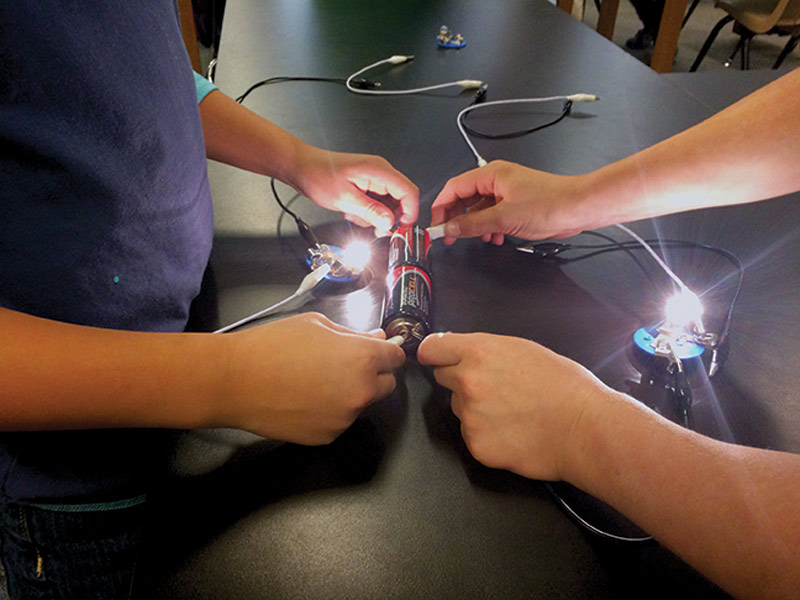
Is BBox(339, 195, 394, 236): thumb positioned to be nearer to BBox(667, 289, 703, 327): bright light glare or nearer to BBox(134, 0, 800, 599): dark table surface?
BBox(134, 0, 800, 599): dark table surface

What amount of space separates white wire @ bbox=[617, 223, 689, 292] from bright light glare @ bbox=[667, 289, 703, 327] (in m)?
0.01

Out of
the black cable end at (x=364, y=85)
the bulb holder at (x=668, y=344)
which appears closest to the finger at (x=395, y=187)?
the bulb holder at (x=668, y=344)

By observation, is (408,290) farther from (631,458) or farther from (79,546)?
(79,546)

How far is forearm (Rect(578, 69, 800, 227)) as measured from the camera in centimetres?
59

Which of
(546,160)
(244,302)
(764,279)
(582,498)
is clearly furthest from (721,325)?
(244,302)

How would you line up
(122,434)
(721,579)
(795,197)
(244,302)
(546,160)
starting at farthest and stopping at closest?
(546,160), (795,197), (244,302), (122,434), (721,579)

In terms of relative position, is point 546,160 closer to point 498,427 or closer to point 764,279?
point 764,279

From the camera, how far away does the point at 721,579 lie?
0.36 meters

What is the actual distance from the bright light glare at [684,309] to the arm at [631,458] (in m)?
0.15

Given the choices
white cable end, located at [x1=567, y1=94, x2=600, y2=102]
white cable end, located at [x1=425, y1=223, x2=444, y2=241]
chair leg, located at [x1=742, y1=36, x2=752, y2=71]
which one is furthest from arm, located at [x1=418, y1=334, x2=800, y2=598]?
chair leg, located at [x1=742, y1=36, x2=752, y2=71]

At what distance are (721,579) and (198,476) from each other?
426 millimetres

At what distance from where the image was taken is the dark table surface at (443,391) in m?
0.39

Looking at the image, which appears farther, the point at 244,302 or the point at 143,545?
the point at 244,302

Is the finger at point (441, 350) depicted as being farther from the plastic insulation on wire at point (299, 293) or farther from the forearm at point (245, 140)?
the forearm at point (245, 140)
